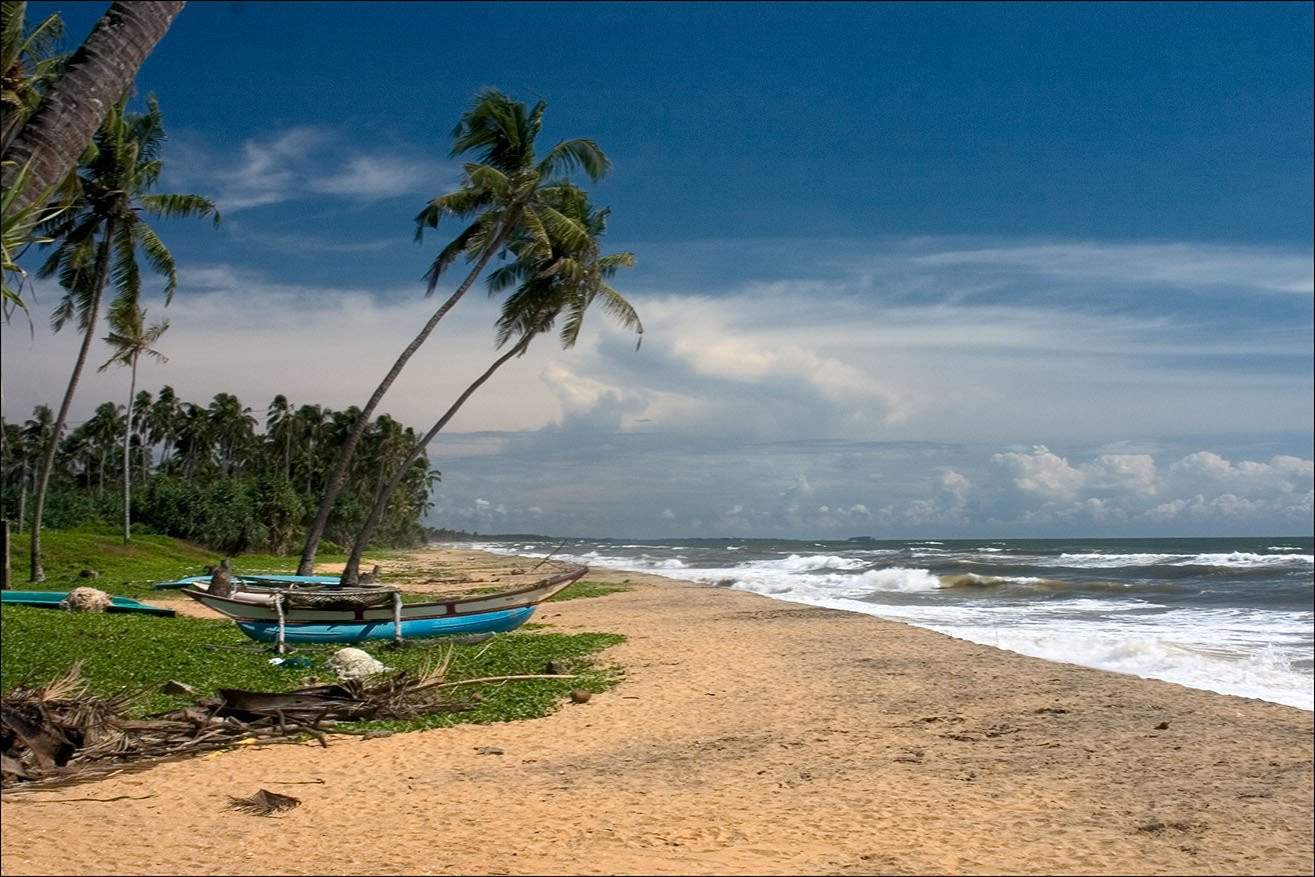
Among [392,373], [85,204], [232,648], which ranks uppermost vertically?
[85,204]

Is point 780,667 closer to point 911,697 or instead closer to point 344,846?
point 911,697

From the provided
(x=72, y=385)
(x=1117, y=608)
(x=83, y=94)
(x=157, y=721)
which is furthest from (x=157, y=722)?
(x=1117, y=608)

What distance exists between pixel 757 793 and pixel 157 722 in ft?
16.0

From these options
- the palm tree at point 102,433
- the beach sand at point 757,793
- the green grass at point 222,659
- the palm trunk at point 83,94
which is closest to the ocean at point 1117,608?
the beach sand at point 757,793

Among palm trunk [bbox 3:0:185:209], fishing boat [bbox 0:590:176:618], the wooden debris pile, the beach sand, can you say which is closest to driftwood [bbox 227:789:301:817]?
the beach sand

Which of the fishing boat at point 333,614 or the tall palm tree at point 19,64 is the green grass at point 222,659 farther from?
the tall palm tree at point 19,64

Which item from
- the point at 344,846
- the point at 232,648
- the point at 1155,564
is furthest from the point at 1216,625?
the point at 1155,564

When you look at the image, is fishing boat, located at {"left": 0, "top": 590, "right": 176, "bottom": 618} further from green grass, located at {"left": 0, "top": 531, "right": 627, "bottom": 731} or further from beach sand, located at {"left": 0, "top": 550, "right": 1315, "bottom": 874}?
beach sand, located at {"left": 0, "top": 550, "right": 1315, "bottom": 874}

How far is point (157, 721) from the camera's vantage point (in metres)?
8.30

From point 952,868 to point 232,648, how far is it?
10.9 meters

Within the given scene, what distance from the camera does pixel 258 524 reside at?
3869 cm

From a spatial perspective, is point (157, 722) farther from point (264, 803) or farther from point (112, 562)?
point (112, 562)

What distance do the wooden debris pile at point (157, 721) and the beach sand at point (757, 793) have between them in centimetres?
21

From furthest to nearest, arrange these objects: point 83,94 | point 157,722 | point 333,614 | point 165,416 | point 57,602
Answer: point 165,416, point 57,602, point 333,614, point 157,722, point 83,94
